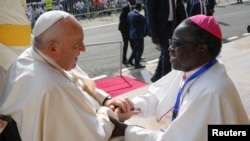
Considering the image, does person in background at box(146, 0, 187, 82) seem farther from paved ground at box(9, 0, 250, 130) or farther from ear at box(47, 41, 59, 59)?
ear at box(47, 41, 59, 59)

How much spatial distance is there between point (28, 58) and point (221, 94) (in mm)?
1109

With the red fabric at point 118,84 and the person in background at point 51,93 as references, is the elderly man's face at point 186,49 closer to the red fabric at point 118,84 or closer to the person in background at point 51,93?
the person in background at point 51,93

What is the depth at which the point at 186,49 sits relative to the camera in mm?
1974

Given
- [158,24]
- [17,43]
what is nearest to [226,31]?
[158,24]

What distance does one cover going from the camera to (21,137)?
199 cm

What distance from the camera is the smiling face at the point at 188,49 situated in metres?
1.94

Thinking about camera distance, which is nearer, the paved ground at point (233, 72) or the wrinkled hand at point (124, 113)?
the wrinkled hand at point (124, 113)

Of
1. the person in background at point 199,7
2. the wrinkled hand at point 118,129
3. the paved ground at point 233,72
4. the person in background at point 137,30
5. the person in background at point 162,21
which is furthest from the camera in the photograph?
the person in background at point 199,7

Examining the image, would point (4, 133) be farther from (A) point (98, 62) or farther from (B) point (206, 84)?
(A) point (98, 62)

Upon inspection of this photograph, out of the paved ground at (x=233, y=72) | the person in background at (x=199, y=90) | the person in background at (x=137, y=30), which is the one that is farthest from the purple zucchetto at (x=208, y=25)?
the person in background at (x=137, y=30)

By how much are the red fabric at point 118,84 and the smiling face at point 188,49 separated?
3390mm

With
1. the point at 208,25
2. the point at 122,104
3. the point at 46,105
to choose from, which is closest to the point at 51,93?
the point at 46,105

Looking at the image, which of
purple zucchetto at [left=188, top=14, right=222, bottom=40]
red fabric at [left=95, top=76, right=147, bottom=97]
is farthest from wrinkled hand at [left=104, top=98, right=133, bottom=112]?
red fabric at [left=95, top=76, right=147, bottom=97]

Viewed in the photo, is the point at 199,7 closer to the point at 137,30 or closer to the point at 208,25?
the point at 137,30
